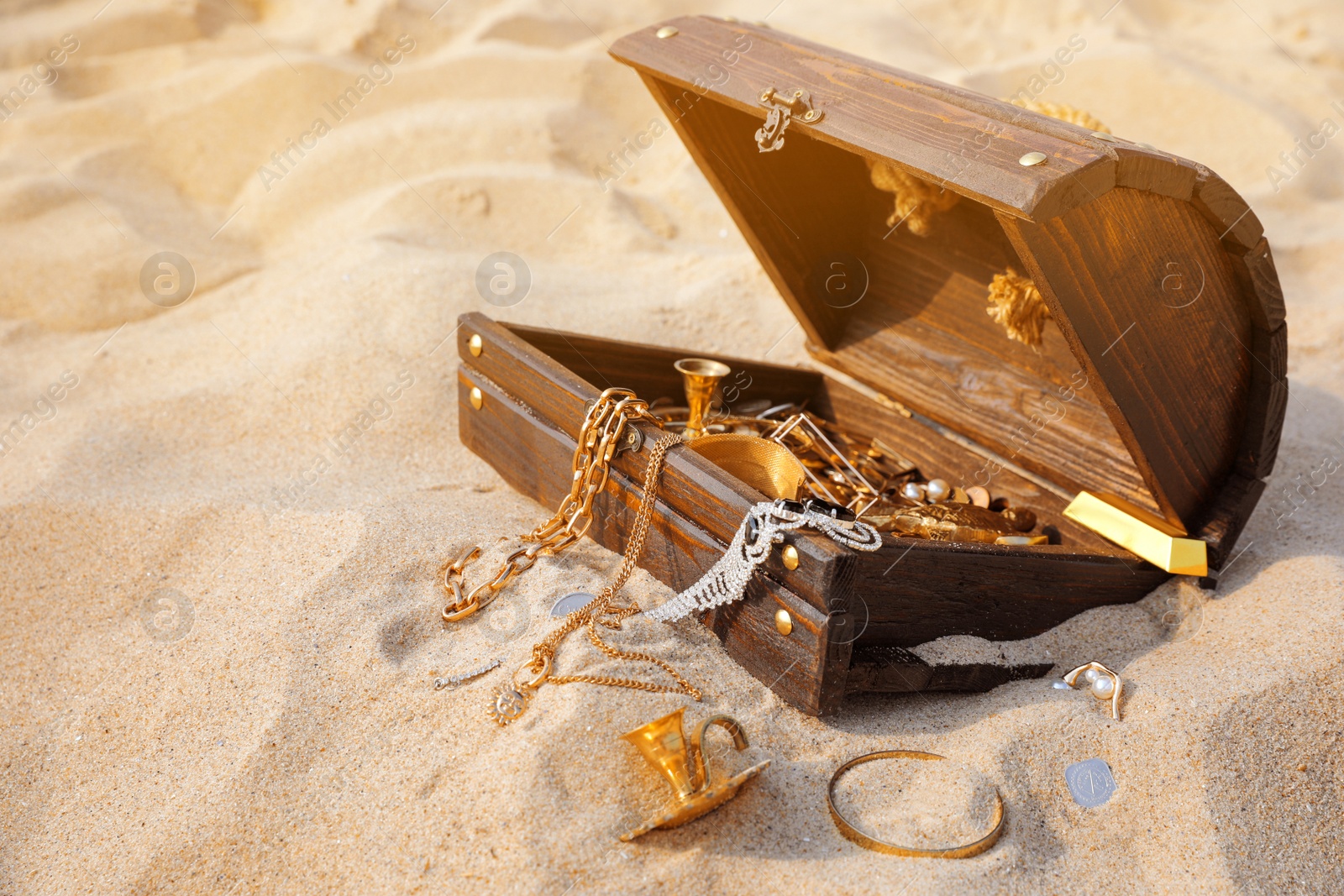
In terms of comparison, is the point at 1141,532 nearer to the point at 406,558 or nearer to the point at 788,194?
the point at 788,194

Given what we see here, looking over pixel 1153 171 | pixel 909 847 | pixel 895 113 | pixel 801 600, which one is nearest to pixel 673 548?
pixel 801 600

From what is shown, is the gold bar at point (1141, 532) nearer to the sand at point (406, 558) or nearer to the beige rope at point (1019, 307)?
the sand at point (406, 558)

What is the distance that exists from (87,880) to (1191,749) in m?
2.38

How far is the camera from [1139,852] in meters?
2.04

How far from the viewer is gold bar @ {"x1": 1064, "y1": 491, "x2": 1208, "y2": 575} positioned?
2.57m

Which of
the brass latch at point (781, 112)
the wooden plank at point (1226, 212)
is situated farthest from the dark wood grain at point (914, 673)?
the brass latch at point (781, 112)

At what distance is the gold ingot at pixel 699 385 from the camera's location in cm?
308

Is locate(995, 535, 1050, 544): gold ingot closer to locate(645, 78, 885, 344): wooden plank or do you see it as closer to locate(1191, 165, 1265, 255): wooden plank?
locate(1191, 165, 1265, 255): wooden plank

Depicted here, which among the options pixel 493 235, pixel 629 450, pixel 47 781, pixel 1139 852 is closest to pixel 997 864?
pixel 1139 852

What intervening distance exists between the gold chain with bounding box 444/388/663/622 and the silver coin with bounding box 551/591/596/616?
20cm

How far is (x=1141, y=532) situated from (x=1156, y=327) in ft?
2.10

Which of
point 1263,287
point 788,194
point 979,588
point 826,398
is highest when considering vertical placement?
point 1263,287

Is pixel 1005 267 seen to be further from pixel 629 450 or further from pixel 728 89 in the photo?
pixel 629 450

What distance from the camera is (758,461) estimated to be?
8.75 ft
